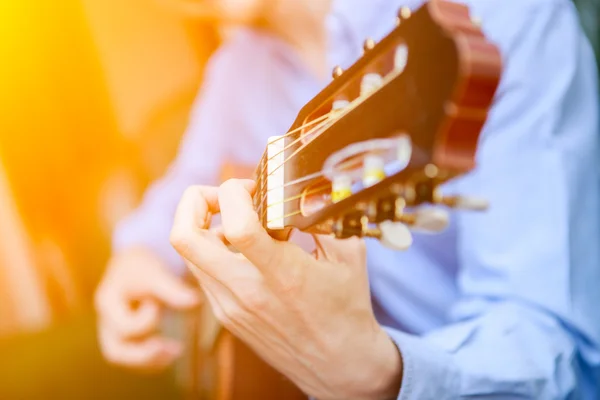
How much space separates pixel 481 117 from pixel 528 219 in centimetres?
45

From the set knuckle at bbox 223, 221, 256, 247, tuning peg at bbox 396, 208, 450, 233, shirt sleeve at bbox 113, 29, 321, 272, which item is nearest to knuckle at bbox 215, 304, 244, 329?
knuckle at bbox 223, 221, 256, 247

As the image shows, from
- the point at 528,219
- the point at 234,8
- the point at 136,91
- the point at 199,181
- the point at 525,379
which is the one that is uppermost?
the point at 234,8

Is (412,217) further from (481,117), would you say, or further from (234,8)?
(234,8)

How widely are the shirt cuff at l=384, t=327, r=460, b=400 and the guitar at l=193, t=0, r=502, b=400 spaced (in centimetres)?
20

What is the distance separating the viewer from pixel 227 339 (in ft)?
2.52

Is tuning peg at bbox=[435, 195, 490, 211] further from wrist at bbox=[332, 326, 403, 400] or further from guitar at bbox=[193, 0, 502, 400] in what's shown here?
wrist at bbox=[332, 326, 403, 400]

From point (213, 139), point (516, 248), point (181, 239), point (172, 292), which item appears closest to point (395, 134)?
point (181, 239)

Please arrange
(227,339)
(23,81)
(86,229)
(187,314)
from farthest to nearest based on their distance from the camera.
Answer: (86,229)
(23,81)
(187,314)
(227,339)

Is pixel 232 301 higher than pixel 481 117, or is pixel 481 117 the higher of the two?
pixel 481 117

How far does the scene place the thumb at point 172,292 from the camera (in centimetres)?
90

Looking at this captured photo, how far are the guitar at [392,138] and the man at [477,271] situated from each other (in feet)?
0.15

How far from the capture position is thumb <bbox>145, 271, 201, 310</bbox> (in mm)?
901

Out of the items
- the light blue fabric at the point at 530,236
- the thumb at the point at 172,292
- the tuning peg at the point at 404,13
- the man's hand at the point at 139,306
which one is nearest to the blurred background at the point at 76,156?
the man's hand at the point at 139,306

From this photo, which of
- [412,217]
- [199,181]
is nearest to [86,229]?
[199,181]
